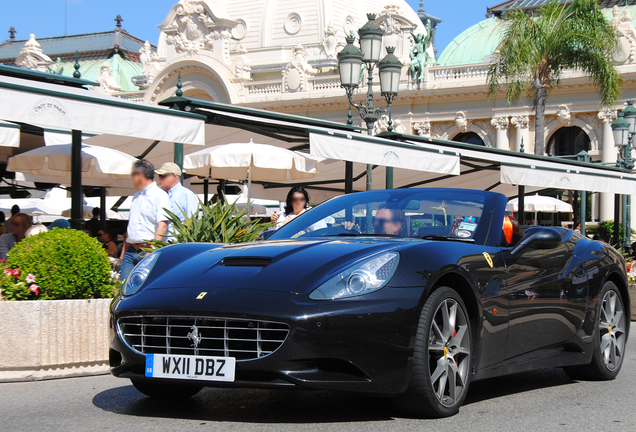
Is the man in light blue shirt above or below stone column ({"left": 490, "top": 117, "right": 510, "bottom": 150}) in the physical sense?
below

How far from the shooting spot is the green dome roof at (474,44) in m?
58.9

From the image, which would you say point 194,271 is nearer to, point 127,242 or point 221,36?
point 127,242

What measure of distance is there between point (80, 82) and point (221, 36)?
52588mm

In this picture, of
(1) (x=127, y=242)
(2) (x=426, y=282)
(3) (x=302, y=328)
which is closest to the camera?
(3) (x=302, y=328)

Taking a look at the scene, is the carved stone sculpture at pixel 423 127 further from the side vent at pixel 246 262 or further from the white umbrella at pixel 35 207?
the side vent at pixel 246 262

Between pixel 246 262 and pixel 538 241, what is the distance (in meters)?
1.99

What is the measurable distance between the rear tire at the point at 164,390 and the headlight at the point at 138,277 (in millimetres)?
607

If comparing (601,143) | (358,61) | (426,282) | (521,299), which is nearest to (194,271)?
(426,282)

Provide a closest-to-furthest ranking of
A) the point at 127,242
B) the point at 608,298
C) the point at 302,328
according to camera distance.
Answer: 1. the point at 302,328
2. the point at 608,298
3. the point at 127,242

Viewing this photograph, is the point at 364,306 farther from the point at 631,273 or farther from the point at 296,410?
the point at 631,273

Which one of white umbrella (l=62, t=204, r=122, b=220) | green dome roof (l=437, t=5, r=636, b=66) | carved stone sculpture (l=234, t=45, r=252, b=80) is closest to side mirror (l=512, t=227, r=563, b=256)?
white umbrella (l=62, t=204, r=122, b=220)

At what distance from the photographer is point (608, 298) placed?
6828mm

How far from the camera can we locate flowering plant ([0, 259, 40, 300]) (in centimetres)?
685

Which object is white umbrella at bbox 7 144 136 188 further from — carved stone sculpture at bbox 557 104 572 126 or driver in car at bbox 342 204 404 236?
carved stone sculpture at bbox 557 104 572 126
